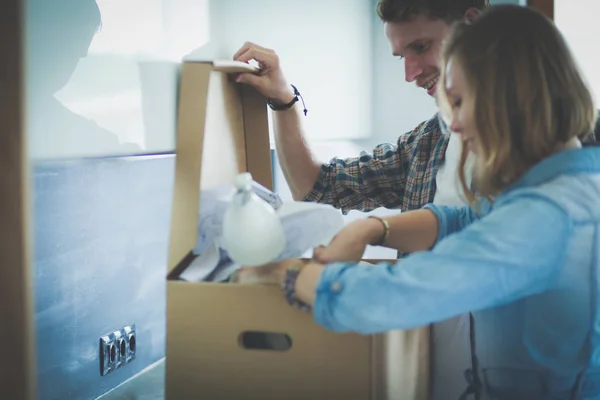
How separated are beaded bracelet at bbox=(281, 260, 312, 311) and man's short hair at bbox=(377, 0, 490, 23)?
87cm

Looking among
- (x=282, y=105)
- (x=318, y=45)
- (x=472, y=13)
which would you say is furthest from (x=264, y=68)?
(x=318, y=45)

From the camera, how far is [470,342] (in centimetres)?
122

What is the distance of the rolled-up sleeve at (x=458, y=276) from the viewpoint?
882mm

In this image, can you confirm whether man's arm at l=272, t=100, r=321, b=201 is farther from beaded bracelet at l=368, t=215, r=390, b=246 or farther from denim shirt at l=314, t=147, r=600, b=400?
denim shirt at l=314, t=147, r=600, b=400

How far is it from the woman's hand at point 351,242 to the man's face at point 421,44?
0.57 meters

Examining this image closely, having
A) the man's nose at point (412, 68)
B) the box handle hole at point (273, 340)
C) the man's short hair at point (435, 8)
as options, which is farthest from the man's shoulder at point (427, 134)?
the box handle hole at point (273, 340)

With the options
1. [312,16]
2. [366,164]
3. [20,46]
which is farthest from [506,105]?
[312,16]

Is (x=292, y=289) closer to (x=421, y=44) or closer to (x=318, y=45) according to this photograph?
(x=421, y=44)

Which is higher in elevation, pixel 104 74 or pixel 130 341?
pixel 104 74

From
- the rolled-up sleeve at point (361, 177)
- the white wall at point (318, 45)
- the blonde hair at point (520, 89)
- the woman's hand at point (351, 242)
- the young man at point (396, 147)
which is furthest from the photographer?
the white wall at point (318, 45)

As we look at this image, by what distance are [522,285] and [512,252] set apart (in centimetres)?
5

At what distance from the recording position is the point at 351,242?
3.73 ft

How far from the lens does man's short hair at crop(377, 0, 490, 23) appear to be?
1.58 meters

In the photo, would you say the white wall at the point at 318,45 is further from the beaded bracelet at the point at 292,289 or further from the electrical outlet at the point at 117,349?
the beaded bracelet at the point at 292,289
